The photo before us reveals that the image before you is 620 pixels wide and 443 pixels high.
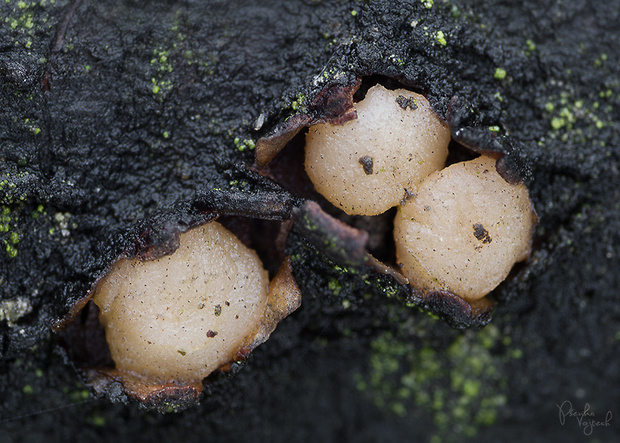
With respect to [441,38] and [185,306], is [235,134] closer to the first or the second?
[185,306]

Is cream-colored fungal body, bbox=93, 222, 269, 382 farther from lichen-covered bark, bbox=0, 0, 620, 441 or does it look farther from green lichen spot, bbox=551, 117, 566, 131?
green lichen spot, bbox=551, 117, 566, 131

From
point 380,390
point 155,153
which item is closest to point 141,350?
point 155,153

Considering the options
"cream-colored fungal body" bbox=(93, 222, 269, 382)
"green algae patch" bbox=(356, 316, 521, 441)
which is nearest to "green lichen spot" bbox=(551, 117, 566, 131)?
"green algae patch" bbox=(356, 316, 521, 441)

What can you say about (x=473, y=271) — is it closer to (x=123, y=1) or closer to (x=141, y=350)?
(x=141, y=350)

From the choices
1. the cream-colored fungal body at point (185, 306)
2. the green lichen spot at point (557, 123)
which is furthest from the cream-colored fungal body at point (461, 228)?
the cream-colored fungal body at point (185, 306)

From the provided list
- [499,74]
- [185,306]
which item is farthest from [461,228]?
[185,306]

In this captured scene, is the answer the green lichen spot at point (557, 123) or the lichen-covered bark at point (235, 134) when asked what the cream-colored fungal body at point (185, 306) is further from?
the green lichen spot at point (557, 123)
